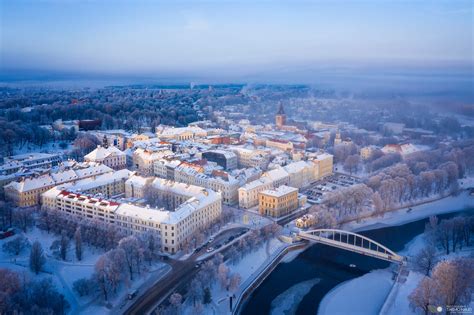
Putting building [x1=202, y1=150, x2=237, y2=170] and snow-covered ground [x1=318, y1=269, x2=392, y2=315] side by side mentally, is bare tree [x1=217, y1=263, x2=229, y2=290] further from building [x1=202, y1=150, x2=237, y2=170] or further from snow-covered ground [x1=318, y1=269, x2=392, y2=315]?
building [x1=202, y1=150, x2=237, y2=170]

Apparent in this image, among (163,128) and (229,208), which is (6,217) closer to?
(229,208)

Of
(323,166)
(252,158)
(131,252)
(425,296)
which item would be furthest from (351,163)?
(131,252)

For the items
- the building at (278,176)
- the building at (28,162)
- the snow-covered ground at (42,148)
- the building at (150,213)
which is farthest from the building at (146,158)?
the building at (150,213)

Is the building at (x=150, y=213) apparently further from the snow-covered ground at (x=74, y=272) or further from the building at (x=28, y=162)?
the building at (x=28, y=162)

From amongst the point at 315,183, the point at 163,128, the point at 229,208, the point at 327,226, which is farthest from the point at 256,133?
the point at 327,226

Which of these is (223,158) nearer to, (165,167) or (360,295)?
(165,167)
